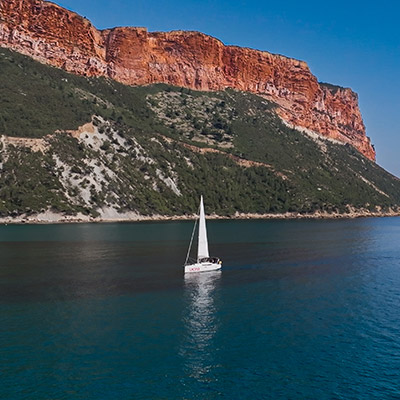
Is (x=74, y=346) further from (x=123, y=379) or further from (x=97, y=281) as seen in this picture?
(x=97, y=281)

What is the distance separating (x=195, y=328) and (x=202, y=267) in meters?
22.8

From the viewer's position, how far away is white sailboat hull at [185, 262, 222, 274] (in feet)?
184

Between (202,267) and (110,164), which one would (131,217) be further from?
(202,267)

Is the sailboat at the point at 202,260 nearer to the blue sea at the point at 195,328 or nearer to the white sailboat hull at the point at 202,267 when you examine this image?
the white sailboat hull at the point at 202,267

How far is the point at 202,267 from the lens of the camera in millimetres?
57125

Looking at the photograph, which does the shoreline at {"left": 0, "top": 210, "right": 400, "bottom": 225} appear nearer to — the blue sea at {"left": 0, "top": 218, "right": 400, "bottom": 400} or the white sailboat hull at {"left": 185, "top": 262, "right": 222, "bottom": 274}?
the blue sea at {"left": 0, "top": 218, "right": 400, "bottom": 400}

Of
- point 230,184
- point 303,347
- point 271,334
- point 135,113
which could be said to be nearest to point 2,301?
point 271,334

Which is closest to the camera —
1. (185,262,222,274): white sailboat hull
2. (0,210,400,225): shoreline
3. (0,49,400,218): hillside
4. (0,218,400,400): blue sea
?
(0,218,400,400): blue sea

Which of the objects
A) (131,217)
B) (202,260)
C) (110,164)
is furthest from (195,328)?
(110,164)

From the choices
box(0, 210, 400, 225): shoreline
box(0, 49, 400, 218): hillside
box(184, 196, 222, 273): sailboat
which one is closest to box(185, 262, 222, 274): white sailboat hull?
box(184, 196, 222, 273): sailboat

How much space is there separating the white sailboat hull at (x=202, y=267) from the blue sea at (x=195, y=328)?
1.26 m

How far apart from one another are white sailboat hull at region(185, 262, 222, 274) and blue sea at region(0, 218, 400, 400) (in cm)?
126

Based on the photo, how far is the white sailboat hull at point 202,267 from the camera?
56062mm

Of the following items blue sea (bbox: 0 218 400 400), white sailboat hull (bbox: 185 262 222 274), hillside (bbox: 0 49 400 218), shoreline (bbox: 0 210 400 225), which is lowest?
blue sea (bbox: 0 218 400 400)
